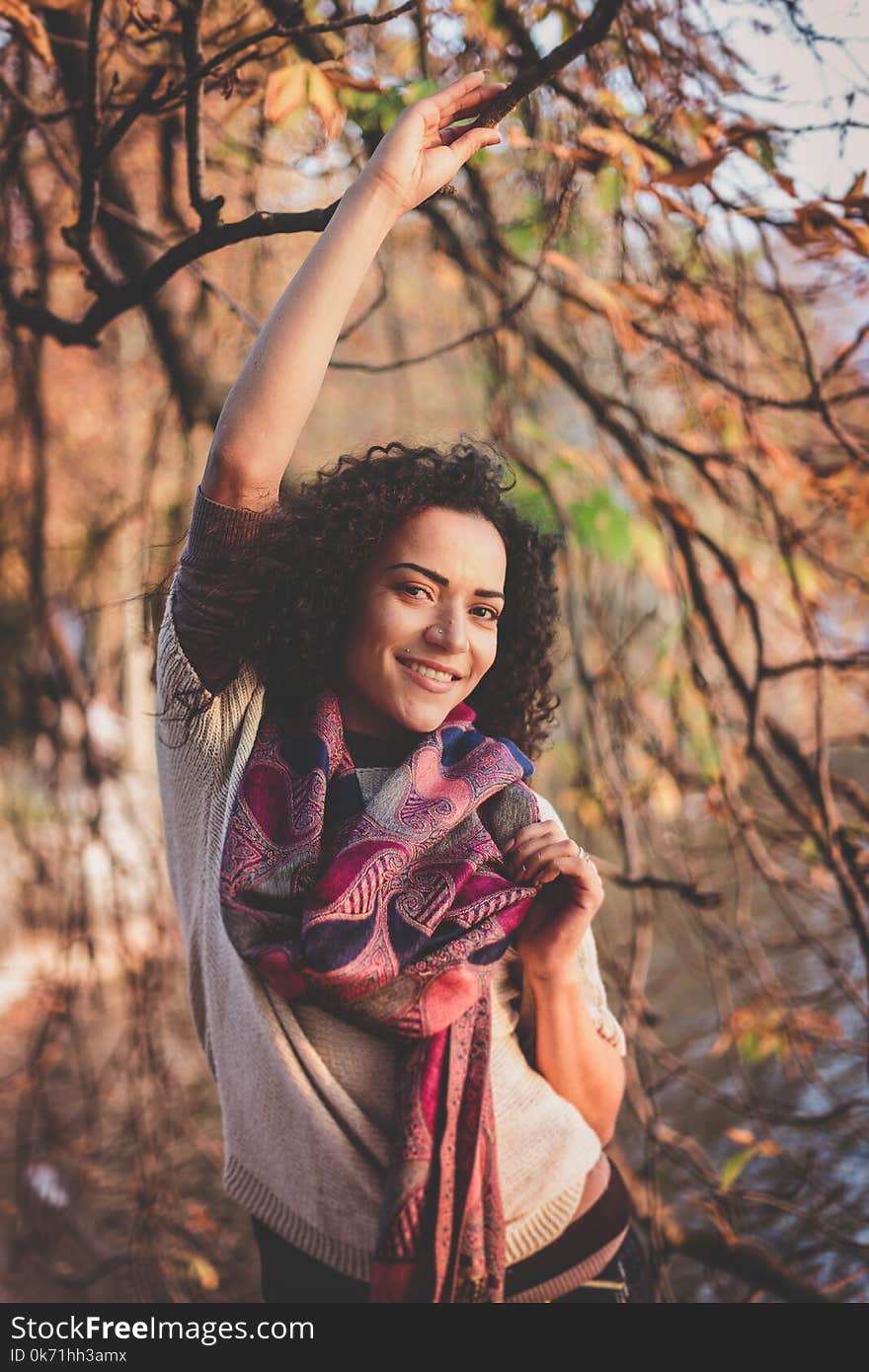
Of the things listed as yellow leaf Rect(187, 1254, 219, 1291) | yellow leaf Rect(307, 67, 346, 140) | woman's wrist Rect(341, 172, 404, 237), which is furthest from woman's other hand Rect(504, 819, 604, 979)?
yellow leaf Rect(187, 1254, 219, 1291)

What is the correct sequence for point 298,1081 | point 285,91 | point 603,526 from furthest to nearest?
point 603,526, point 285,91, point 298,1081

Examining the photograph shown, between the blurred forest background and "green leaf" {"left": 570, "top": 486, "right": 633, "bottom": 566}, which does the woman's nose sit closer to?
the blurred forest background

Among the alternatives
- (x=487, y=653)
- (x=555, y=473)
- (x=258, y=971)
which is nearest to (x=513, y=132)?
(x=555, y=473)

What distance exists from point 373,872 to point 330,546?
0.34m

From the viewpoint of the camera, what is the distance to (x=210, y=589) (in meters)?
0.94

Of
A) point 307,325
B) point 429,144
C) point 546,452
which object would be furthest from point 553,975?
point 546,452

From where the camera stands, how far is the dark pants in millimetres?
1022

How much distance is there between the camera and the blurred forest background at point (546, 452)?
4.64 ft

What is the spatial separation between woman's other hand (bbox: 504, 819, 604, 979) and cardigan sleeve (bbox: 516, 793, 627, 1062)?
0.19 ft

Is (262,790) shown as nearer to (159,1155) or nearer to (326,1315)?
(326,1315)

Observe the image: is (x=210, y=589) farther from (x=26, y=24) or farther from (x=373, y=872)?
(x=26, y=24)

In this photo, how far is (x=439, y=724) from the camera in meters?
1.06

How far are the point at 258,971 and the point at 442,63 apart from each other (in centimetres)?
163

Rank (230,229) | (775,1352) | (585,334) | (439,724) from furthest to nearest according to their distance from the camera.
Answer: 1. (585,334)
2. (775,1352)
3. (439,724)
4. (230,229)
